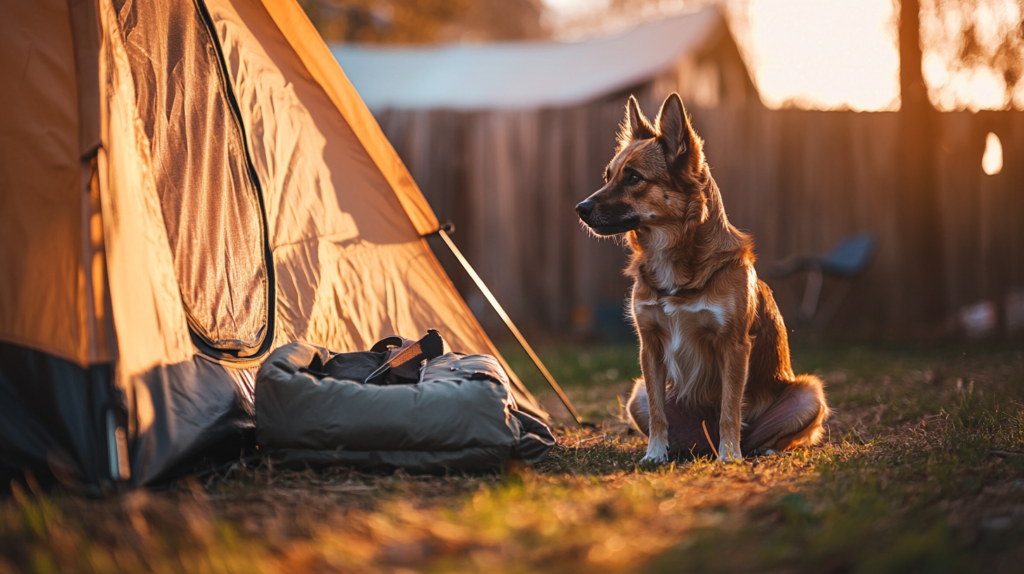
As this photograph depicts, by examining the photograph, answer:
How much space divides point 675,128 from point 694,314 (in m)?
0.82

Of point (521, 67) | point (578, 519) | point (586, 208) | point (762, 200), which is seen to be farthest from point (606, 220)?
point (521, 67)

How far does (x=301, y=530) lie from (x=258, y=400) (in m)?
0.75

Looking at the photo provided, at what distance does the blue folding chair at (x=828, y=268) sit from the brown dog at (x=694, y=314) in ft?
14.4

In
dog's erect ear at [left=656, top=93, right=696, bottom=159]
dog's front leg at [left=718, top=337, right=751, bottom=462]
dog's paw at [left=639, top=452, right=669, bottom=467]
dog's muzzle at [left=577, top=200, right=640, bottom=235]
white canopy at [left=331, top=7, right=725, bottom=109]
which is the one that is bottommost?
dog's paw at [left=639, top=452, right=669, bottom=467]

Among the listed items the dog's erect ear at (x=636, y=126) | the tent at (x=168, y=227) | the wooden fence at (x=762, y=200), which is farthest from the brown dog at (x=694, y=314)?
the wooden fence at (x=762, y=200)

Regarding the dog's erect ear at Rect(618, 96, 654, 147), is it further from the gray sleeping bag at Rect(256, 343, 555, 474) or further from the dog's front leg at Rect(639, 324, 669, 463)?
the gray sleeping bag at Rect(256, 343, 555, 474)

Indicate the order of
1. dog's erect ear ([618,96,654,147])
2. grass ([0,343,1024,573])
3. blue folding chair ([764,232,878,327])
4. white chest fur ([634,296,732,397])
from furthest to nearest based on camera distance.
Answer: blue folding chair ([764,232,878,327]), dog's erect ear ([618,96,654,147]), white chest fur ([634,296,732,397]), grass ([0,343,1024,573])

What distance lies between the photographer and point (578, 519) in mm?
1762

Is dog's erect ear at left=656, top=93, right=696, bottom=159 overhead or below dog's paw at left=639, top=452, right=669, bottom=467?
overhead

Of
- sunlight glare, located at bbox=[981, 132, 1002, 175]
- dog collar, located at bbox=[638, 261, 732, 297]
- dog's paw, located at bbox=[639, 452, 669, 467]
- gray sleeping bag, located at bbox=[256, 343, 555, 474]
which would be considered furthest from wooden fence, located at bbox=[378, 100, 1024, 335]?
gray sleeping bag, located at bbox=[256, 343, 555, 474]

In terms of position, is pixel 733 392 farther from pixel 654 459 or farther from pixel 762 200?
pixel 762 200

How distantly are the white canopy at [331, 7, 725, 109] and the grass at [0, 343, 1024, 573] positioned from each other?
8.49m

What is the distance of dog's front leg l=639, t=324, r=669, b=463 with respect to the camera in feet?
9.62

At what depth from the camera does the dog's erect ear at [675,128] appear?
297 cm
